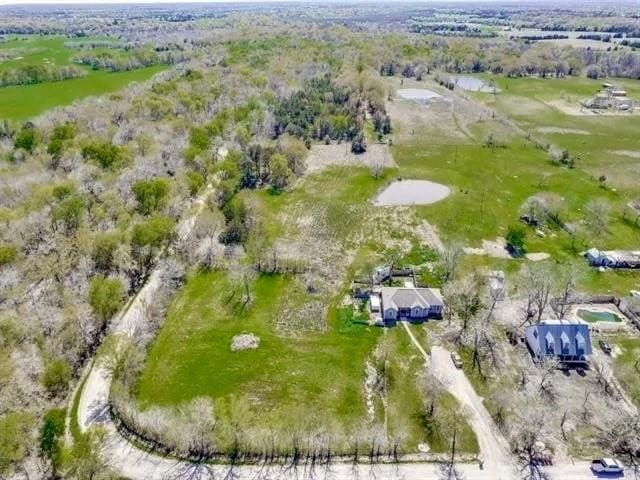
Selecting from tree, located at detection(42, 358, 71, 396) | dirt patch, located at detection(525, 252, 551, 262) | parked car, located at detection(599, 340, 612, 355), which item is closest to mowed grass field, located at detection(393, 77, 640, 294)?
dirt patch, located at detection(525, 252, 551, 262)

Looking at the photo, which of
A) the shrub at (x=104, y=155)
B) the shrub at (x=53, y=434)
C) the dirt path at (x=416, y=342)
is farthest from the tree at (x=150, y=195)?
the dirt path at (x=416, y=342)

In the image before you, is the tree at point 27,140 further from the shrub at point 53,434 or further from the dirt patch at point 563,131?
the dirt patch at point 563,131

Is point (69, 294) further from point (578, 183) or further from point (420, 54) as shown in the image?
point (420, 54)

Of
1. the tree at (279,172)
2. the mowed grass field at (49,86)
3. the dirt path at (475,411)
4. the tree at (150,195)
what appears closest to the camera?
the dirt path at (475,411)

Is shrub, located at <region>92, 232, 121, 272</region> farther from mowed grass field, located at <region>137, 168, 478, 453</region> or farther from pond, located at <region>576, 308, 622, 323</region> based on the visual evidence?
pond, located at <region>576, 308, 622, 323</region>

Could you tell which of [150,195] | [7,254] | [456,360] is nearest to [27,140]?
[150,195]
